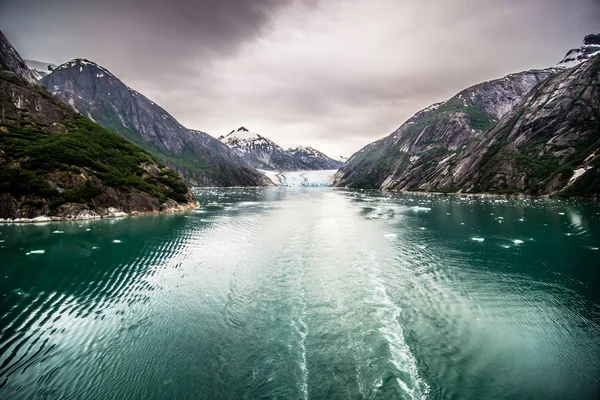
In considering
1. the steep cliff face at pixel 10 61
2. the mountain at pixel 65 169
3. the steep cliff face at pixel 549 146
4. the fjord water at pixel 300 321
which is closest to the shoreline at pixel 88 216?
the mountain at pixel 65 169

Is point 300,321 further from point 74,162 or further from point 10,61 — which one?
point 10,61

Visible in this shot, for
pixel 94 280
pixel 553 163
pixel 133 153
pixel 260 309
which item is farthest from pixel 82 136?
pixel 553 163

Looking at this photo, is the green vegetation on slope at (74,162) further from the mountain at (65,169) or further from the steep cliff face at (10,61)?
the steep cliff face at (10,61)

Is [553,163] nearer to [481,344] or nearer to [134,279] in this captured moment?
[481,344]

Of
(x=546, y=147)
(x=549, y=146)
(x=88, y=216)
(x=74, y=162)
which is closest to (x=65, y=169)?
(x=74, y=162)

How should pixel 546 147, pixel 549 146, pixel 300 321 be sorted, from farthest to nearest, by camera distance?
pixel 546 147 < pixel 549 146 < pixel 300 321

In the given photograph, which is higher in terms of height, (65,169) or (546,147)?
(546,147)
